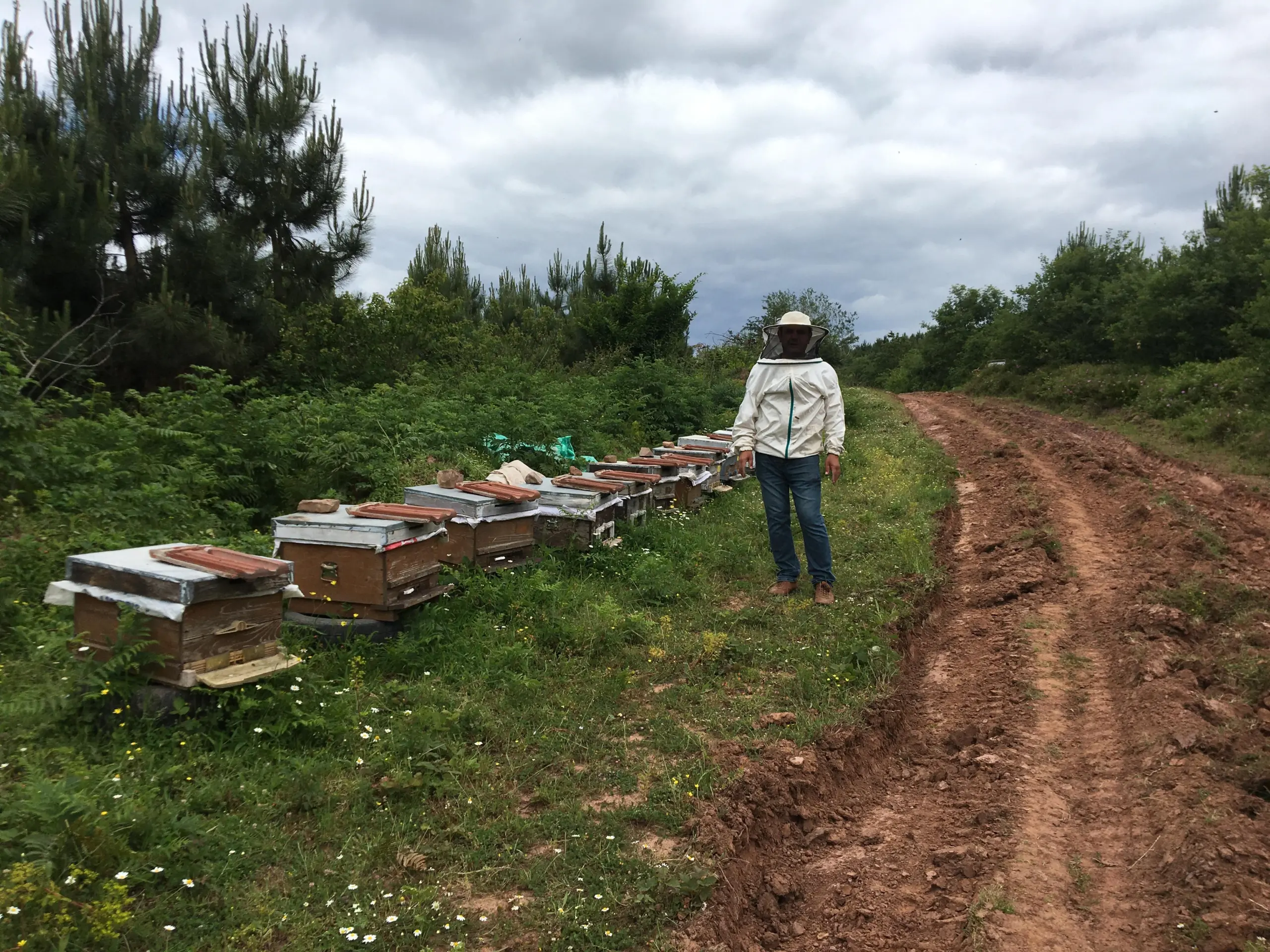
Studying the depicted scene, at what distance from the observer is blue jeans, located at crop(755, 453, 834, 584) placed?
21.0 feet

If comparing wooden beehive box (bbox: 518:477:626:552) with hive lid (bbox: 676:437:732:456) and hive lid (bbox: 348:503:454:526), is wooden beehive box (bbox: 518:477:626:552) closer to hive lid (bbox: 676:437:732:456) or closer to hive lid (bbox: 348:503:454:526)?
hive lid (bbox: 348:503:454:526)

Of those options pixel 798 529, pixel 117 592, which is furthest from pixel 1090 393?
pixel 117 592

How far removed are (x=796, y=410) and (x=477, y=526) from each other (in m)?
2.72

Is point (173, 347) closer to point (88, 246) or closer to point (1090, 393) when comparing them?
point (88, 246)

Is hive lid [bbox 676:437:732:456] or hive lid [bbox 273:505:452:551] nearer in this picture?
hive lid [bbox 273:505:452:551]

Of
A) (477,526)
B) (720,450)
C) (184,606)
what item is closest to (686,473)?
(720,450)

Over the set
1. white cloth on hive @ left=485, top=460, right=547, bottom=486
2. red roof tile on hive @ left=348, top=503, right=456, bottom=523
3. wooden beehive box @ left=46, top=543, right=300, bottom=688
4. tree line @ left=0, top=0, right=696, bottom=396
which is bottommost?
wooden beehive box @ left=46, top=543, right=300, bottom=688

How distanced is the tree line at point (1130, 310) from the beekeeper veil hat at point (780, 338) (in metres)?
13.5

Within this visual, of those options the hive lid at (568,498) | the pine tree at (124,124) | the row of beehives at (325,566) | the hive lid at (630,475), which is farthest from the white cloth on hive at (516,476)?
the pine tree at (124,124)

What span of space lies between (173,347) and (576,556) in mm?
9017

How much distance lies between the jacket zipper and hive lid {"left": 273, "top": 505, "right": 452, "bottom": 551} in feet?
9.52

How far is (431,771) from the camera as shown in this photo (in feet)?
12.4

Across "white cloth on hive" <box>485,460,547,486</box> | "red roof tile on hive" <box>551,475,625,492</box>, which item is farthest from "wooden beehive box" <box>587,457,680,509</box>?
"red roof tile on hive" <box>551,475,625,492</box>

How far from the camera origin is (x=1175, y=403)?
62.8 ft
